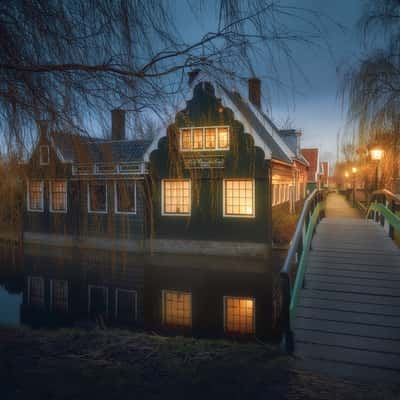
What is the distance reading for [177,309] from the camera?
966 cm

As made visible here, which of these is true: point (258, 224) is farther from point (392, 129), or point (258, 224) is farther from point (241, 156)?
point (392, 129)

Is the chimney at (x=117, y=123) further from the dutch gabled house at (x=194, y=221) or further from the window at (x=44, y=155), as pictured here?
the window at (x=44, y=155)

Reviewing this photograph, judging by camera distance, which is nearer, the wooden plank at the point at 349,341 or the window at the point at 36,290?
the wooden plank at the point at 349,341

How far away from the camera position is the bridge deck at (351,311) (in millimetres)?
4164

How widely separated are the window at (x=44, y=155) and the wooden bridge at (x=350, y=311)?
142 inches

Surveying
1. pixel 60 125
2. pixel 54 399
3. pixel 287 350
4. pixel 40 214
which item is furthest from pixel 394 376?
pixel 40 214

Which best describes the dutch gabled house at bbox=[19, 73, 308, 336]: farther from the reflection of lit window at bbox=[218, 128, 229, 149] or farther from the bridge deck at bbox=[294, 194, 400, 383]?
the bridge deck at bbox=[294, 194, 400, 383]

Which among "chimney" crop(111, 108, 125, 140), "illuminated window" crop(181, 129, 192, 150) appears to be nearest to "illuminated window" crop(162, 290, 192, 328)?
"illuminated window" crop(181, 129, 192, 150)

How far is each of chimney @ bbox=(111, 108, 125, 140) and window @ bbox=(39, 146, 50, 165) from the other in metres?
0.62

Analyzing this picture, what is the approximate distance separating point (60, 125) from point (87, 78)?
43 centimetres

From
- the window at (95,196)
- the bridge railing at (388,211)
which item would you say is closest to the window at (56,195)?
the window at (95,196)

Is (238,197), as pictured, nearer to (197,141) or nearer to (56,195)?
(56,195)

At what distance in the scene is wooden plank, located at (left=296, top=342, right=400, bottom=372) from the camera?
4109 millimetres

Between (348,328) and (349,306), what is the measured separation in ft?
2.04
